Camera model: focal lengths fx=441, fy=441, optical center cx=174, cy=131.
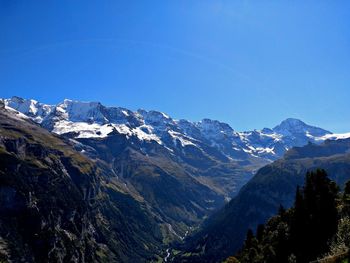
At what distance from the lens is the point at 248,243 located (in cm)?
12088

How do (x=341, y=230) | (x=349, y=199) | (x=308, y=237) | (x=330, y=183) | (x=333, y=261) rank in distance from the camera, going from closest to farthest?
(x=333, y=261), (x=341, y=230), (x=349, y=199), (x=308, y=237), (x=330, y=183)

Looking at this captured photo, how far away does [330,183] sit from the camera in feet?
293

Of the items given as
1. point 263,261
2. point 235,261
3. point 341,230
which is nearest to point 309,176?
point 263,261

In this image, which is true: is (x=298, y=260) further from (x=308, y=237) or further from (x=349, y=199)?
(x=349, y=199)

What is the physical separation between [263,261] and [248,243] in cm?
3077

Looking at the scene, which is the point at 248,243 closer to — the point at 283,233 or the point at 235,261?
the point at 235,261

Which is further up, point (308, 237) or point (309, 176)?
point (309, 176)

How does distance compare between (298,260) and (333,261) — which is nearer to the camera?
(333,261)

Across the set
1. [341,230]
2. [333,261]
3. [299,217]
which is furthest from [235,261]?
[333,261]

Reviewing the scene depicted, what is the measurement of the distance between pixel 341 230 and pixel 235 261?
57212mm

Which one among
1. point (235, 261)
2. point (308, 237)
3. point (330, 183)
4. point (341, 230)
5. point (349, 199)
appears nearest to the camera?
point (341, 230)

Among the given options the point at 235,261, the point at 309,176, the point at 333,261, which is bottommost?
the point at 235,261

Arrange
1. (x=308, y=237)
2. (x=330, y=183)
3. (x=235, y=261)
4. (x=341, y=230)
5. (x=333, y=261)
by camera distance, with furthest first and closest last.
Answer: (x=235, y=261), (x=330, y=183), (x=308, y=237), (x=341, y=230), (x=333, y=261)

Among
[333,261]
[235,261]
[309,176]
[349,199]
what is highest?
[309,176]
